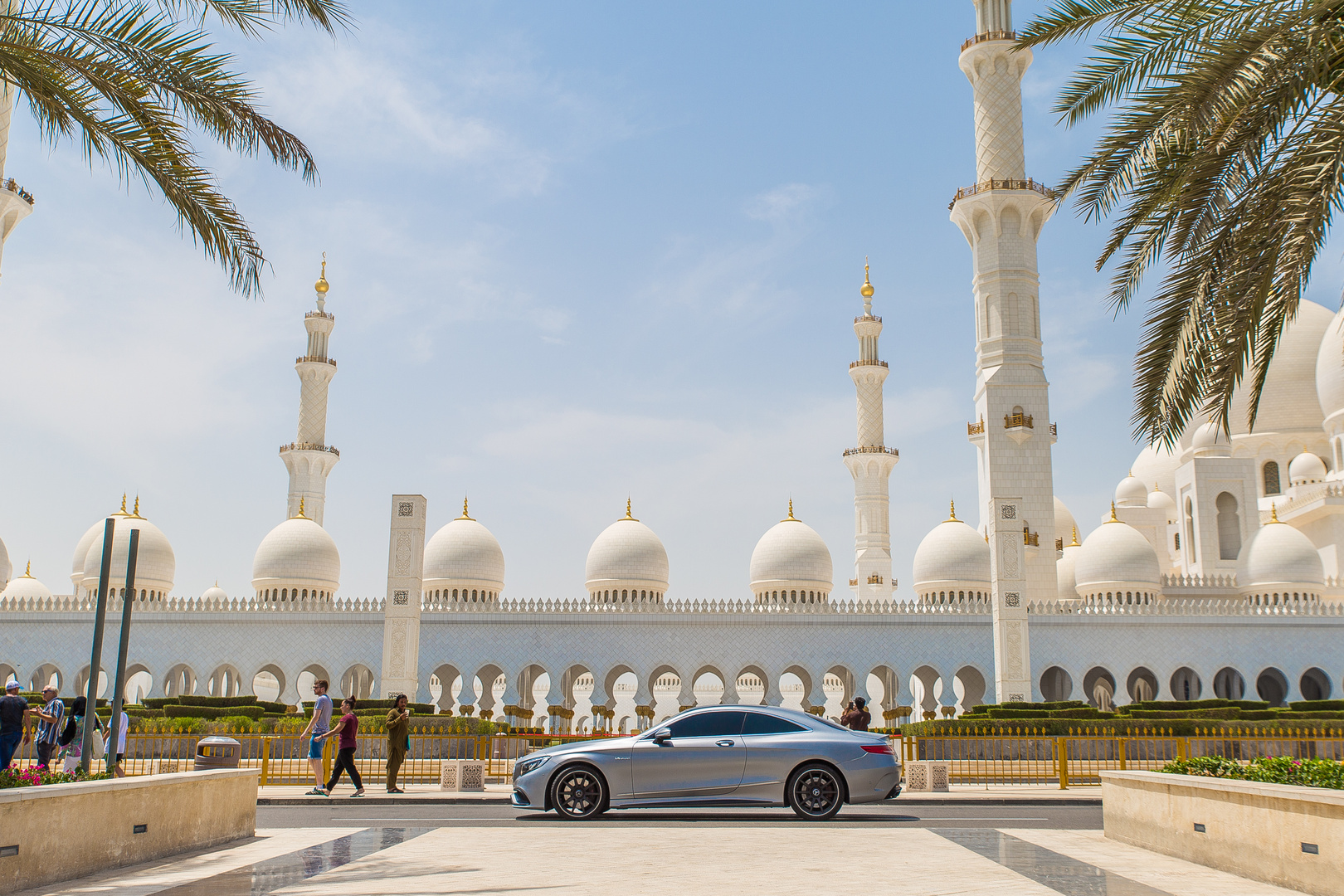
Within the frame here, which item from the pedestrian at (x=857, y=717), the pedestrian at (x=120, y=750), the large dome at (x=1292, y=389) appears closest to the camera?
the pedestrian at (x=120, y=750)

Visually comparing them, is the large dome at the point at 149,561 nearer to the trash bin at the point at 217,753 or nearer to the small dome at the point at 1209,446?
the trash bin at the point at 217,753

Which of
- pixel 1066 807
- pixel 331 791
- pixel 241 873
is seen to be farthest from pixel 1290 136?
pixel 331 791

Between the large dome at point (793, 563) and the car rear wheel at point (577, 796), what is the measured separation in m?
26.6

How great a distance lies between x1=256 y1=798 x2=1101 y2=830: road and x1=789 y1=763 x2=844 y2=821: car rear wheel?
0.12 m

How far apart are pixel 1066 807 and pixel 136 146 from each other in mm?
11309

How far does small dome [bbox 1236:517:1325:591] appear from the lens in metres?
36.3

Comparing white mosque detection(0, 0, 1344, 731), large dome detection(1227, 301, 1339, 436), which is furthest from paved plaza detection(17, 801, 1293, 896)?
large dome detection(1227, 301, 1339, 436)

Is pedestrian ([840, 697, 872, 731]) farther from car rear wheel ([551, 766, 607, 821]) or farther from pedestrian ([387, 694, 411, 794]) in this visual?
pedestrian ([387, 694, 411, 794])

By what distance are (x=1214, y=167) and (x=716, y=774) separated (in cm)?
644

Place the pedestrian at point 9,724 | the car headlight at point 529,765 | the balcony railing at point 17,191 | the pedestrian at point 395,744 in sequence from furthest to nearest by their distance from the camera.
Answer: the balcony railing at point 17,191 → the pedestrian at point 395,744 → the pedestrian at point 9,724 → the car headlight at point 529,765

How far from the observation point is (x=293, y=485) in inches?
1619

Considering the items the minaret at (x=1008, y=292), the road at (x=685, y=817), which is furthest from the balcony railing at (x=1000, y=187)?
the road at (x=685, y=817)

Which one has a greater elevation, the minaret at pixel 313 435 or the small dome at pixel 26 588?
the minaret at pixel 313 435

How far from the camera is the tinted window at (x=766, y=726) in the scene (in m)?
10.8
